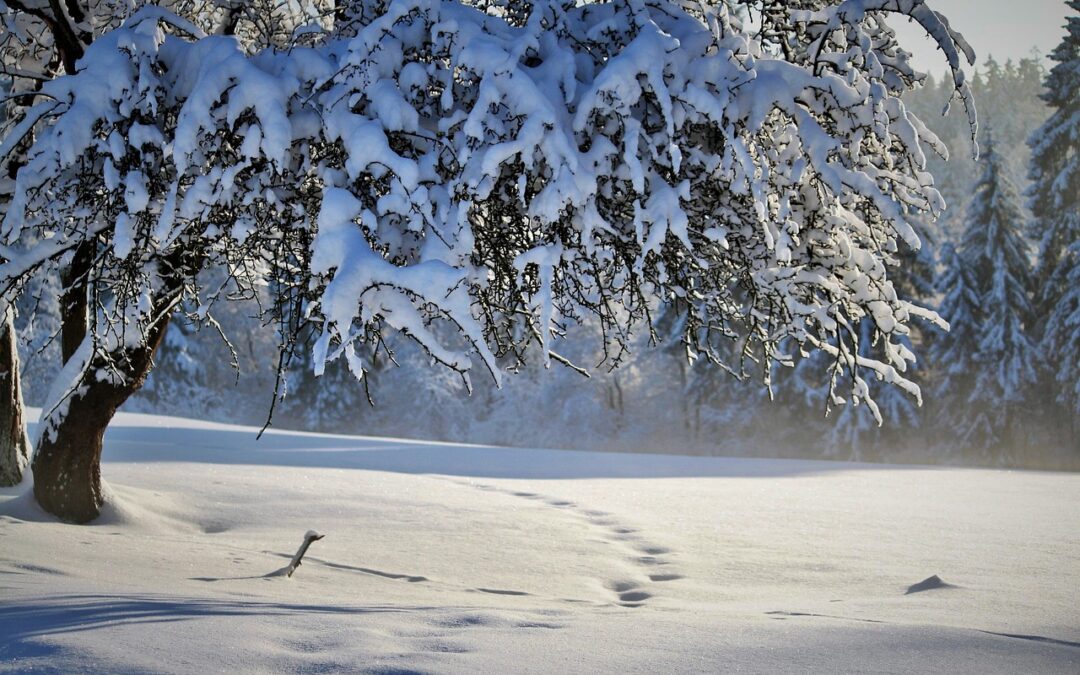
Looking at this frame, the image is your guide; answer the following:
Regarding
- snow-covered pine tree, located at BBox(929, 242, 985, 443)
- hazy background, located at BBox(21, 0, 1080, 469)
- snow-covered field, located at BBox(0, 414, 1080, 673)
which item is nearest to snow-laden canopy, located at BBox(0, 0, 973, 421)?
snow-covered field, located at BBox(0, 414, 1080, 673)

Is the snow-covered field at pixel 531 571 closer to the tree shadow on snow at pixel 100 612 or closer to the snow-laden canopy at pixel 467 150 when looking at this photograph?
the tree shadow on snow at pixel 100 612

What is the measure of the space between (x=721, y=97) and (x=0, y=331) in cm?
722

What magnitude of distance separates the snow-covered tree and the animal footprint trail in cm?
231

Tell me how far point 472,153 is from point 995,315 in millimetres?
29626

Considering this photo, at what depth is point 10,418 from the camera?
956 centimetres

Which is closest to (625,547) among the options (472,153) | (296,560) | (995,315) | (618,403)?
(296,560)

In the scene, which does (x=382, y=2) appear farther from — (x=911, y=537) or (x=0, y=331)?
(x=911, y=537)

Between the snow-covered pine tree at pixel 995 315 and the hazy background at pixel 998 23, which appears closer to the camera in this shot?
the hazy background at pixel 998 23

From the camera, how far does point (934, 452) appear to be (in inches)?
1355

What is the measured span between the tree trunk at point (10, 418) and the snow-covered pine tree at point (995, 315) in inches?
1122

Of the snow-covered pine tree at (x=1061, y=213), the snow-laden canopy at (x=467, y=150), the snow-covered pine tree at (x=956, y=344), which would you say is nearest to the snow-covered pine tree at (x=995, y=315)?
the snow-covered pine tree at (x=956, y=344)

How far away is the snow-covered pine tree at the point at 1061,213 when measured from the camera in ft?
95.1

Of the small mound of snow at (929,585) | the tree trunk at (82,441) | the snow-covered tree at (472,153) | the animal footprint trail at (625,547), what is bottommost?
the animal footprint trail at (625,547)

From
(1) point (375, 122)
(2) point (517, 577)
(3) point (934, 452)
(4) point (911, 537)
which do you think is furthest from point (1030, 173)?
(1) point (375, 122)
